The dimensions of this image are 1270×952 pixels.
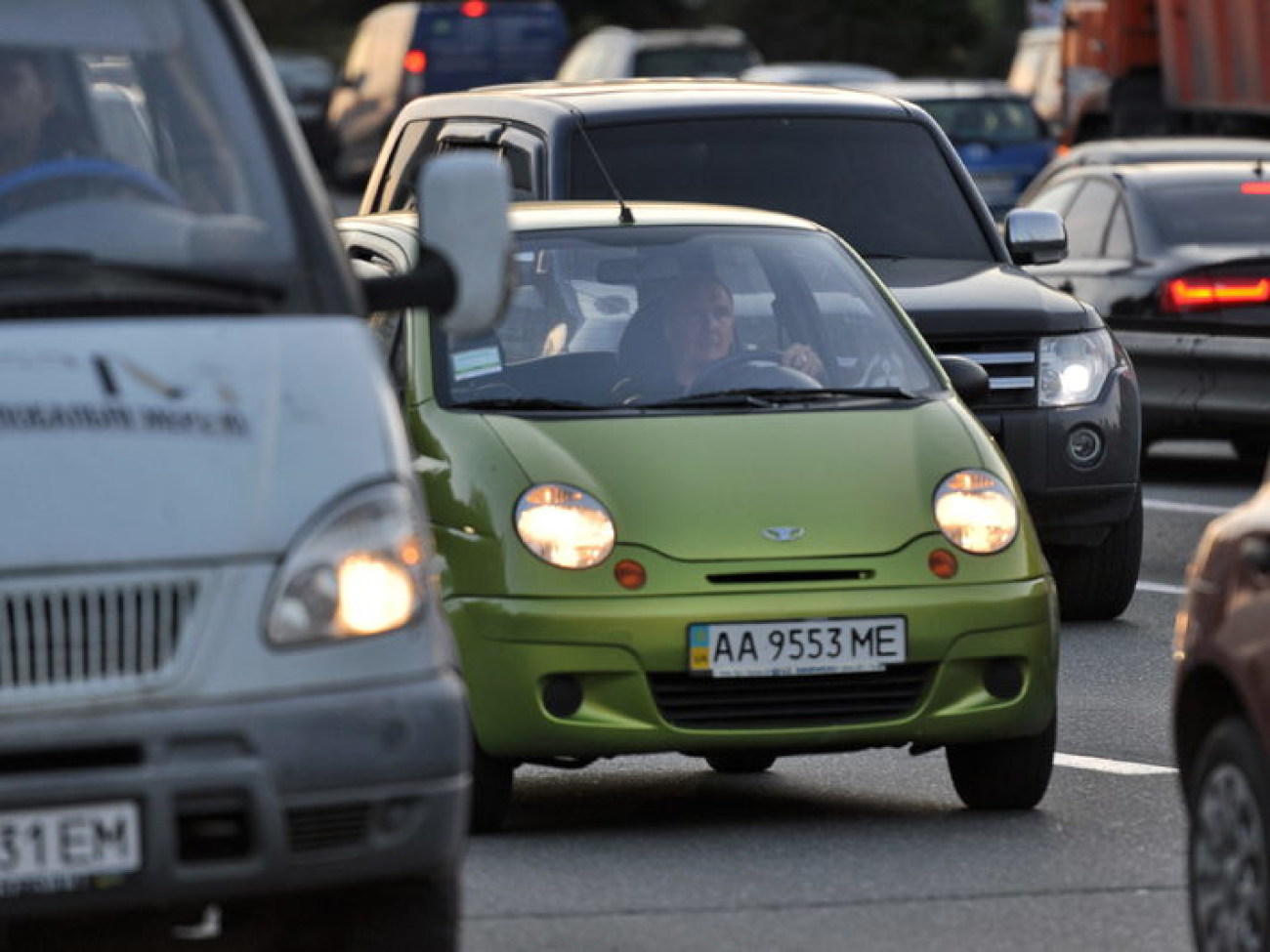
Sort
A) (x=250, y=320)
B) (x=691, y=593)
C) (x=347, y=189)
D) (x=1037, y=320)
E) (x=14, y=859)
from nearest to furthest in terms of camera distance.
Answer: (x=14, y=859) < (x=250, y=320) < (x=691, y=593) < (x=1037, y=320) < (x=347, y=189)

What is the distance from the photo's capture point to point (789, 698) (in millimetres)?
7969

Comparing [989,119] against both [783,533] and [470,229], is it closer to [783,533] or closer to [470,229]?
[783,533]

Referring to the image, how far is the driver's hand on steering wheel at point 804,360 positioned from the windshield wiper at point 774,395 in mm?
124

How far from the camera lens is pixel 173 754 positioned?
5.28 m

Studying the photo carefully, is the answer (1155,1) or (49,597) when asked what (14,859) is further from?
(1155,1)

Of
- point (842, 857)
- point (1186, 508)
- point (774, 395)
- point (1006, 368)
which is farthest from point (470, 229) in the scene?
point (1186, 508)

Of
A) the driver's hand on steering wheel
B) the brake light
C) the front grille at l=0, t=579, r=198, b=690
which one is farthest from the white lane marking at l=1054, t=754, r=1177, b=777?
the brake light

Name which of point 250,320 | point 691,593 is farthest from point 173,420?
point 691,593

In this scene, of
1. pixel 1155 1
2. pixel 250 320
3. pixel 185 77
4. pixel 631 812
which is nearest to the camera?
pixel 250 320

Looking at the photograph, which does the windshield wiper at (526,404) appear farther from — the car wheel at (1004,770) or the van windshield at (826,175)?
the van windshield at (826,175)

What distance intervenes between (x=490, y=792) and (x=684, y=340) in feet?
4.60

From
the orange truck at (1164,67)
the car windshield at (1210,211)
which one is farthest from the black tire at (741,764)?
the orange truck at (1164,67)

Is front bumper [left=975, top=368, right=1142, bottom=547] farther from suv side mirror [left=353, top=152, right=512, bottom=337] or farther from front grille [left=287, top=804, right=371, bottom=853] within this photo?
front grille [left=287, top=804, right=371, bottom=853]

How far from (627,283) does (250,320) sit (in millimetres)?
3386
